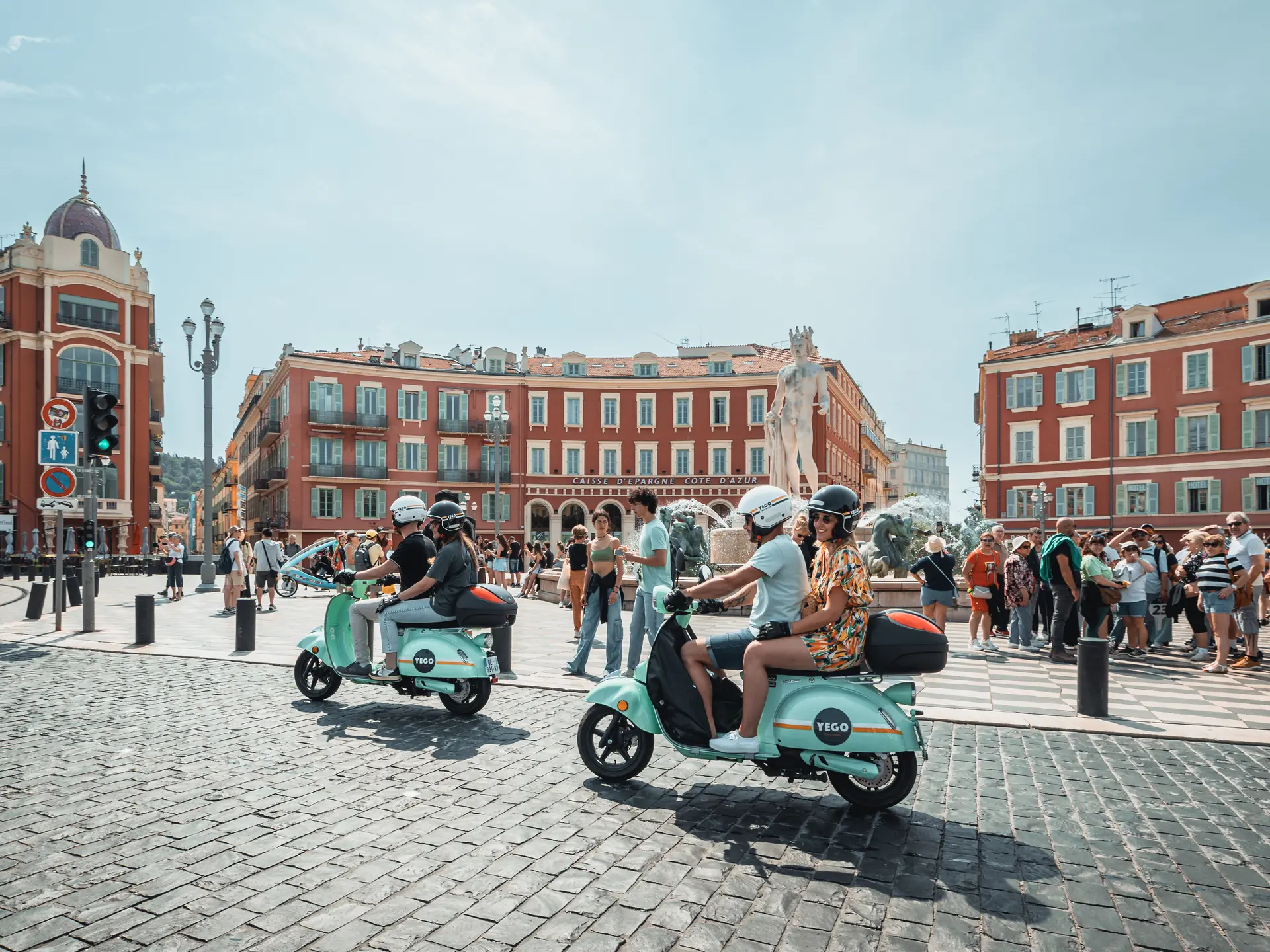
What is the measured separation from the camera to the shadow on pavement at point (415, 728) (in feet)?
20.0

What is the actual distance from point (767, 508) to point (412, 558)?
3476 millimetres

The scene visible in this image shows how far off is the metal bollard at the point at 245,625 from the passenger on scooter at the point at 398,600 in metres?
4.52

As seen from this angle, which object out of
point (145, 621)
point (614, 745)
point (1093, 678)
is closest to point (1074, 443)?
point (1093, 678)

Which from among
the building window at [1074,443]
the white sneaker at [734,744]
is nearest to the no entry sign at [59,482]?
the white sneaker at [734,744]

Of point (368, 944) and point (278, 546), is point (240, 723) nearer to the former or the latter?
point (368, 944)

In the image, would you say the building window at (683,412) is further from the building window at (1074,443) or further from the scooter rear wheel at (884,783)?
the scooter rear wheel at (884,783)

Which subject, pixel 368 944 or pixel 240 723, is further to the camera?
pixel 240 723

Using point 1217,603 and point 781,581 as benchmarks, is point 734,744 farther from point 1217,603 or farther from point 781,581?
point 1217,603

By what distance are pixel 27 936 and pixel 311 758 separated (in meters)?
2.51

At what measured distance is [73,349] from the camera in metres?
42.2

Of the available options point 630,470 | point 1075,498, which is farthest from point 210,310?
point 1075,498

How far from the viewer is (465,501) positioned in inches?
1921

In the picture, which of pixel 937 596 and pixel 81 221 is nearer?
pixel 937 596

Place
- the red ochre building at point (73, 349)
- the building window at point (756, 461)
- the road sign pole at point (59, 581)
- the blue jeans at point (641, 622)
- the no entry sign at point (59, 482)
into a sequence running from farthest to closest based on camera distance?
1. the building window at point (756, 461)
2. the red ochre building at point (73, 349)
3. the road sign pole at point (59, 581)
4. the no entry sign at point (59, 482)
5. the blue jeans at point (641, 622)
